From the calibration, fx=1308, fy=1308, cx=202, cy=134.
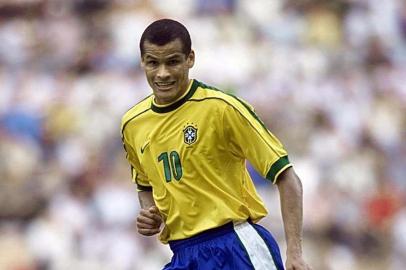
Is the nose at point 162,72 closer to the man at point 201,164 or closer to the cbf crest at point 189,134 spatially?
the man at point 201,164

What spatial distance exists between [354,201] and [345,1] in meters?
2.94

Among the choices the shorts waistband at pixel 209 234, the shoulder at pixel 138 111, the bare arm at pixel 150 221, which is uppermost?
the shoulder at pixel 138 111

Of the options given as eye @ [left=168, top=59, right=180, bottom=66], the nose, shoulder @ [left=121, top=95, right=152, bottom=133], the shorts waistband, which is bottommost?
the shorts waistband

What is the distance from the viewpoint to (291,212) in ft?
19.7

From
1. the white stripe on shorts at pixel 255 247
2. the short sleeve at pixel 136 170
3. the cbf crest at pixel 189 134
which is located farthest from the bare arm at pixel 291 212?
the short sleeve at pixel 136 170

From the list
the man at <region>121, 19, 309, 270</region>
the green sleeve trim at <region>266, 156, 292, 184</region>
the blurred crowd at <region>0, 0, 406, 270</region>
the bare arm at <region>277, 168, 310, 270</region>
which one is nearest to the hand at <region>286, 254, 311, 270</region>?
the bare arm at <region>277, 168, 310, 270</region>

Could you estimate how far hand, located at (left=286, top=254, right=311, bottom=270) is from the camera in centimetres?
588

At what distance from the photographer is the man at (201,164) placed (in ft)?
20.2

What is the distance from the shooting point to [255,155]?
6129 mm

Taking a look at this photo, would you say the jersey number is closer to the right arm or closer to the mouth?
the right arm

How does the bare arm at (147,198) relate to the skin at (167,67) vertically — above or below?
below

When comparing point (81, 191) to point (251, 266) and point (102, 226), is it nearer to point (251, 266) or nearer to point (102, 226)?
point (102, 226)

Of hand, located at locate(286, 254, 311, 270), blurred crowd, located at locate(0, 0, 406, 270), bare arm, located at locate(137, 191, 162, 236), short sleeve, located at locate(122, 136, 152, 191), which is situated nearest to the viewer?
hand, located at locate(286, 254, 311, 270)

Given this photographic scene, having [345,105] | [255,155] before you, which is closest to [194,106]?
[255,155]
